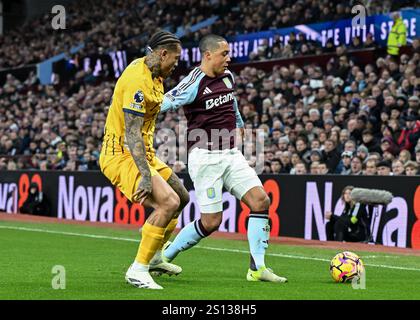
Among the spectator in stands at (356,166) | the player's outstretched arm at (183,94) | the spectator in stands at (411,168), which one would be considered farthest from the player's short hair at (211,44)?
the spectator in stands at (356,166)

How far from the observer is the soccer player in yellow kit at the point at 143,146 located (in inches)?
314

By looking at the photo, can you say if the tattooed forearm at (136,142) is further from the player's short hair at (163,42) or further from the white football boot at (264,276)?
the white football boot at (264,276)

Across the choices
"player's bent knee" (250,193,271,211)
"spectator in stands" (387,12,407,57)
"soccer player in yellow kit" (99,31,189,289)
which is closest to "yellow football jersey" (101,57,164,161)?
"soccer player in yellow kit" (99,31,189,289)

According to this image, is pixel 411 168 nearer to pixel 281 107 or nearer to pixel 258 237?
pixel 281 107

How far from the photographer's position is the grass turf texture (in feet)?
25.4

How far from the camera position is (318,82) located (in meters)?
20.8

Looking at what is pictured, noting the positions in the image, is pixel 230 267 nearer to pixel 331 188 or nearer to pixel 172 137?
pixel 331 188

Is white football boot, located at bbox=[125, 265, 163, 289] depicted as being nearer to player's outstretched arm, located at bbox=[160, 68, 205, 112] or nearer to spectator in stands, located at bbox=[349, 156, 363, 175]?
player's outstretched arm, located at bbox=[160, 68, 205, 112]

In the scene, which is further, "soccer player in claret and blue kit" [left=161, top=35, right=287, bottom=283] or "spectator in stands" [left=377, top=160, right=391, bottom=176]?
"spectator in stands" [left=377, top=160, right=391, bottom=176]

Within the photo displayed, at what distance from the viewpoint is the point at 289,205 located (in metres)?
16.5

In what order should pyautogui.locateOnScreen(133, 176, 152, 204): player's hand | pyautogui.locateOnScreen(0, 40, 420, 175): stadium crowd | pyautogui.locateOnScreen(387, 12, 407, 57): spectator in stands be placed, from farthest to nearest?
1. pyautogui.locateOnScreen(387, 12, 407, 57): spectator in stands
2. pyautogui.locateOnScreen(0, 40, 420, 175): stadium crowd
3. pyautogui.locateOnScreen(133, 176, 152, 204): player's hand

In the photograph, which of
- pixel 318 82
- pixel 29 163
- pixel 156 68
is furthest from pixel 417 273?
pixel 29 163

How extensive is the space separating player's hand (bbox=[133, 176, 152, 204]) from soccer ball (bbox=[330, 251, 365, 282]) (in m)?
2.14

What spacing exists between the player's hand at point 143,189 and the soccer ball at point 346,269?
7.01 ft
